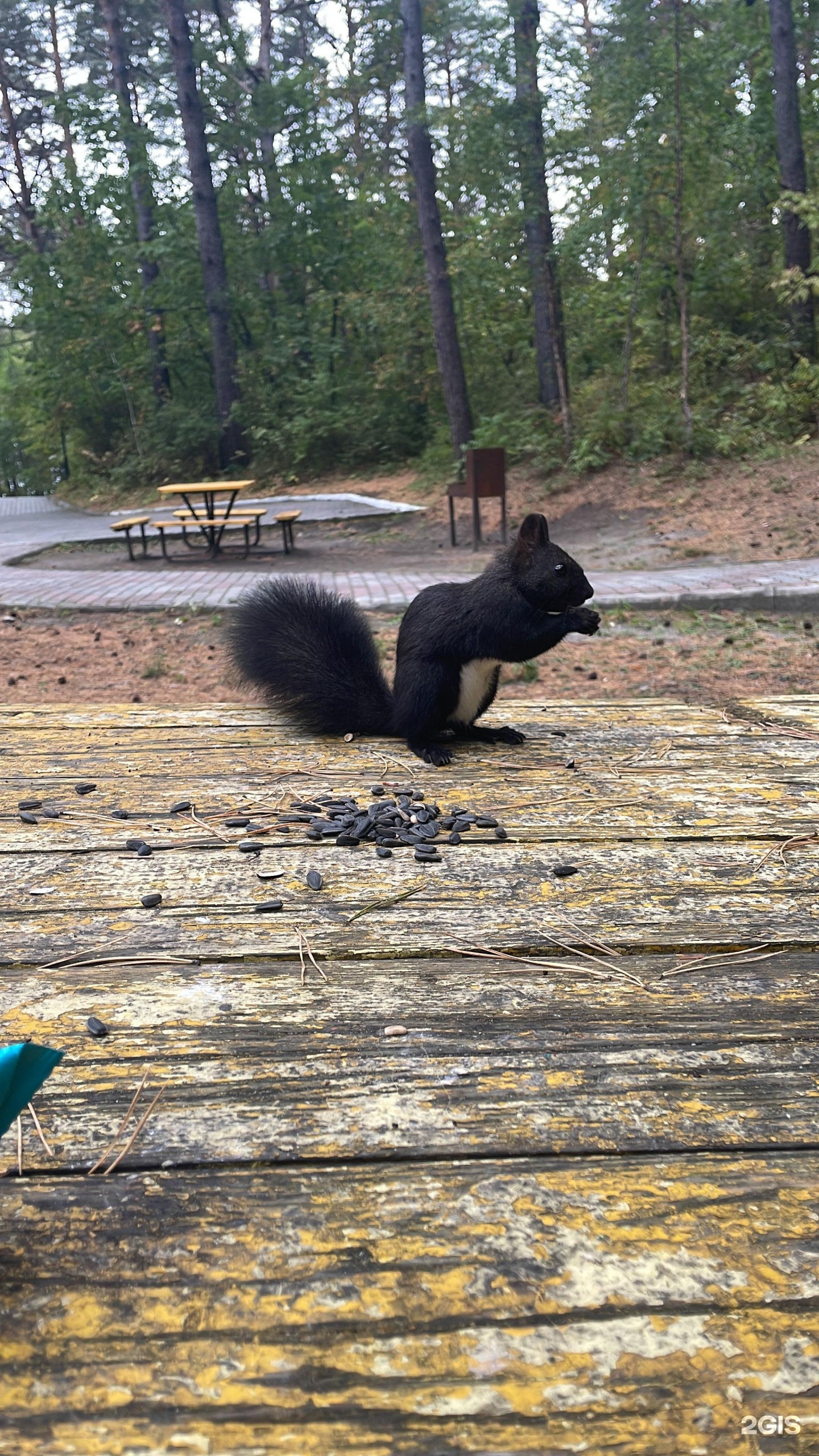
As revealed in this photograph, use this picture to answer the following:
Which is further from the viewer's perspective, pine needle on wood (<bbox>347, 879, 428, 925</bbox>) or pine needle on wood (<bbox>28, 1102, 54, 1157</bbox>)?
pine needle on wood (<bbox>347, 879, 428, 925</bbox>)

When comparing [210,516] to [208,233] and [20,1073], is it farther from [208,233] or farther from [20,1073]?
[20,1073]

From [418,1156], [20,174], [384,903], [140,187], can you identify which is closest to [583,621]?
[384,903]

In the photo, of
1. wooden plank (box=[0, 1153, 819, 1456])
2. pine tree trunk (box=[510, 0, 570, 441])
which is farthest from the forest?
wooden plank (box=[0, 1153, 819, 1456])

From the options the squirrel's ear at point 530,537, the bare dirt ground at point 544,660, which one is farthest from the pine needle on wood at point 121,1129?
the bare dirt ground at point 544,660

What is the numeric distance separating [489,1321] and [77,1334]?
316 mm

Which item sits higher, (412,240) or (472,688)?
(412,240)

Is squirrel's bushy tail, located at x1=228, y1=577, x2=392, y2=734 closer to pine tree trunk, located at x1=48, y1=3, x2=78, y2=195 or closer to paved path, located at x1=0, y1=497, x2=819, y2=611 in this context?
paved path, located at x1=0, y1=497, x2=819, y2=611

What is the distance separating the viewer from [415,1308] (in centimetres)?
84

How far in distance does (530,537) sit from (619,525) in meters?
10.1

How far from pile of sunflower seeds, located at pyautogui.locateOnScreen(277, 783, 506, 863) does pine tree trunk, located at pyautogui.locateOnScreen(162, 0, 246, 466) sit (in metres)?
19.8

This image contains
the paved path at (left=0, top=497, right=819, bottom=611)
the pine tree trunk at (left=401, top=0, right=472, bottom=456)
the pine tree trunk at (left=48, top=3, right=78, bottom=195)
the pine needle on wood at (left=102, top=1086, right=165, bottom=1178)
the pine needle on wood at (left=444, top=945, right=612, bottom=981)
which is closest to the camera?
the pine needle on wood at (left=102, top=1086, right=165, bottom=1178)

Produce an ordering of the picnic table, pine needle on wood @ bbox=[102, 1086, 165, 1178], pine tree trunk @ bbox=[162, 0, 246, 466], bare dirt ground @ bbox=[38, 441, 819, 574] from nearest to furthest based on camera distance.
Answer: pine needle on wood @ bbox=[102, 1086, 165, 1178], bare dirt ground @ bbox=[38, 441, 819, 574], the picnic table, pine tree trunk @ bbox=[162, 0, 246, 466]

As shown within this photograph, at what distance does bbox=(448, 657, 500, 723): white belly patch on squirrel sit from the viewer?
3000 millimetres

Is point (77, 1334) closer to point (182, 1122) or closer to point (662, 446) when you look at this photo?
point (182, 1122)
